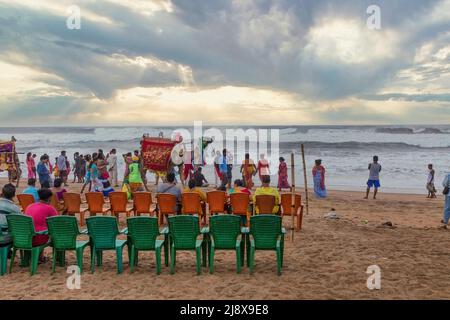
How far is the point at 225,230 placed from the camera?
676cm

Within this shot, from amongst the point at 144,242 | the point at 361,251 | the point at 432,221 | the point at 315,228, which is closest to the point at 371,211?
the point at 432,221

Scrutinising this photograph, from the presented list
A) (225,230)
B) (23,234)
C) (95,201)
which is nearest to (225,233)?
(225,230)

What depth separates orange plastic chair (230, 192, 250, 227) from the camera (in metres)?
9.52

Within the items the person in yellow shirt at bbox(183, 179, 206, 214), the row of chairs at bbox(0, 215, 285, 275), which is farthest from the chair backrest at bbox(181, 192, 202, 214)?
the row of chairs at bbox(0, 215, 285, 275)

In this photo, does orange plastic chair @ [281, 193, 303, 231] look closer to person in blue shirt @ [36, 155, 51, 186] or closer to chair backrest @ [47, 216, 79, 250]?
chair backrest @ [47, 216, 79, 250]

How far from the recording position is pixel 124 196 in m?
9.76

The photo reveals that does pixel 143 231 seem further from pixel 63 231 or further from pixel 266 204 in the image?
pixel 266 204

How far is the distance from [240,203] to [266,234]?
9.51 ft

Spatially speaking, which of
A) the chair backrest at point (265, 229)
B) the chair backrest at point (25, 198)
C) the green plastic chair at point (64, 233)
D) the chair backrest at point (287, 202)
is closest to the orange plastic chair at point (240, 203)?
the chair backrest at point (287, 202)

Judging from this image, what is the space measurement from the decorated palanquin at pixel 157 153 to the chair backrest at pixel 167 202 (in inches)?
244

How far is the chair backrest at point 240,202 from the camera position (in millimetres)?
9523

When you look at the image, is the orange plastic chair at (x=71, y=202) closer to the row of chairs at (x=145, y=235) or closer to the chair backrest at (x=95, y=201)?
the chair backrest at (x=95, y=201)

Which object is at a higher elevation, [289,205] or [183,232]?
[289,205]
